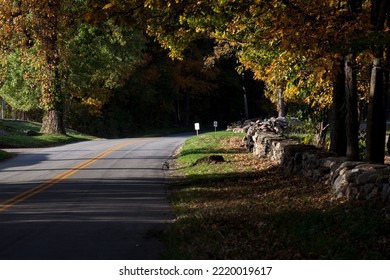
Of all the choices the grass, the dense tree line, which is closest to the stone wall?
the dense tree line

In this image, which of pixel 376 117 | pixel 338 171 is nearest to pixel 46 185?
pixel 338 171

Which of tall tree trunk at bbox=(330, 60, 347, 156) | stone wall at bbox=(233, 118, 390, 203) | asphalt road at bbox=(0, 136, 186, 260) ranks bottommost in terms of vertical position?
asphalt road at bbox=(0, 136, 186, 260)

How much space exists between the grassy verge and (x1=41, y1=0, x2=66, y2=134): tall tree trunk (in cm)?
767

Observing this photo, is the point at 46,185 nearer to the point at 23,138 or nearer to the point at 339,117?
the point at 339,117

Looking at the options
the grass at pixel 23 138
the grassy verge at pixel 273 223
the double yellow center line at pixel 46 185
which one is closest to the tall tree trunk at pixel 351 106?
the grassy verge at pixel 273 223

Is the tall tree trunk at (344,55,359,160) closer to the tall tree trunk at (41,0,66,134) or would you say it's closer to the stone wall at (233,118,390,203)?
the stone wall at (233,118,390,203)

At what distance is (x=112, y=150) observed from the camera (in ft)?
96.5

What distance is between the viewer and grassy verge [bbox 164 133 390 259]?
782 cm

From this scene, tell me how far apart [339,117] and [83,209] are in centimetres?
752

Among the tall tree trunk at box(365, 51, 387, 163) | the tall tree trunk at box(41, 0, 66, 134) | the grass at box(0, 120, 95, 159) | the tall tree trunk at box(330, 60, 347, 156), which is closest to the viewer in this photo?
the tall tree trunk at box(365, 51, 387, 163)

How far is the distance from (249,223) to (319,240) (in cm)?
213

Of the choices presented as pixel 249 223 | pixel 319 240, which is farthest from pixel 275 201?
pixel 319 240

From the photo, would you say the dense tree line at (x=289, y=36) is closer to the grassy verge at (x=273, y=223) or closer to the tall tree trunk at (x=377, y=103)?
the tall tree trunk at (x=377, y=103)

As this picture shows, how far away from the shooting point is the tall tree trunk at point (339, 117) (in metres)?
15.3
